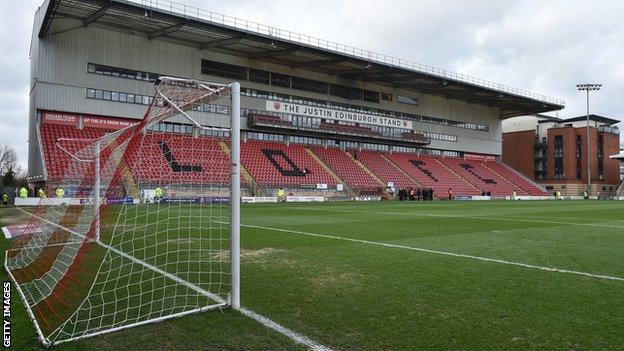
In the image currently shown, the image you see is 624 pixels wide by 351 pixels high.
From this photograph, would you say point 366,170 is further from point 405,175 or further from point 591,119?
point 591,119

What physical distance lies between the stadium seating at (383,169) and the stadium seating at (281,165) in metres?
6.35

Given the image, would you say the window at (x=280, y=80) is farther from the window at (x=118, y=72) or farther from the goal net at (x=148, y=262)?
the goal net at (x=148, y=262)

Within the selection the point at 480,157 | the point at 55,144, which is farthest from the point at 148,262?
the point at 480,157

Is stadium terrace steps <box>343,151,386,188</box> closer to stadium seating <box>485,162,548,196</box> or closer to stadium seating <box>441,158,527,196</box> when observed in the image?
stadium seating <box>441,158,527,196</box>

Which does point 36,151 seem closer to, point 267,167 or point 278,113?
point 267,167

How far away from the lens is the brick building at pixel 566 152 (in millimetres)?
67062

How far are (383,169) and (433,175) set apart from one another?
6.71m

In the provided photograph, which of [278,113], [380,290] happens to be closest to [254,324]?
[380,290]

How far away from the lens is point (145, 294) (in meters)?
5.77

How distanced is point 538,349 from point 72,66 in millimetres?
36750

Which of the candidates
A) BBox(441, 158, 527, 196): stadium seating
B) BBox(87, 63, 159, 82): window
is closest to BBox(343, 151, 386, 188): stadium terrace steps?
BBox(441, 158, 527, 196): stadium seating

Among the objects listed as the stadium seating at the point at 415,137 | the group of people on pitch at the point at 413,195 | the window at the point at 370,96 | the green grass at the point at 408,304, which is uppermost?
the window at the point at 370,96

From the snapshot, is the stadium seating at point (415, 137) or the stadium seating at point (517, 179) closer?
the stadium seating at point (415, 137)

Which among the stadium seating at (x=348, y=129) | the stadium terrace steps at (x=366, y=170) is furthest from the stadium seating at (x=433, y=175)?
the stadium terrace steps at (x=366, y=170)
